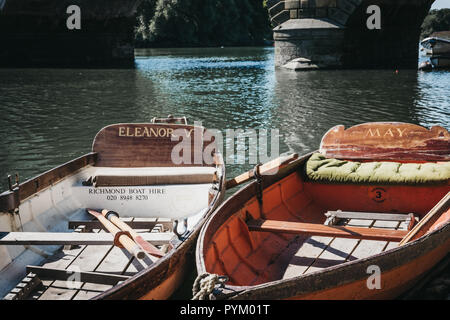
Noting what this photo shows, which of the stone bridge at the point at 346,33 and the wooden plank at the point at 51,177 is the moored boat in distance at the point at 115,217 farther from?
the stone bridge at the point at 346,33

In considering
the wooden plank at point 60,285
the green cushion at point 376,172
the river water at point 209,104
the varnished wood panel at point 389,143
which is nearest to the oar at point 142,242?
the wooden plank at point 60,285

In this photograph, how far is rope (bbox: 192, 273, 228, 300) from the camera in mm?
3461

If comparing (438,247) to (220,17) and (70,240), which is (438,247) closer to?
(70,240)

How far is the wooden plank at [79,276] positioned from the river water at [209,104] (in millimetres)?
5380

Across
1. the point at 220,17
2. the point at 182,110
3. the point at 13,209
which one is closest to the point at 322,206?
the point at 13,209

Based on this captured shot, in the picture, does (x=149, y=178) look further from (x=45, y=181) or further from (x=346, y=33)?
(x=346, y=33)

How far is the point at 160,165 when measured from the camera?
7141 millimetres

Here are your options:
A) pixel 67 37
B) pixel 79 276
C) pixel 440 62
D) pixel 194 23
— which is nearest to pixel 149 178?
pixel 79 276

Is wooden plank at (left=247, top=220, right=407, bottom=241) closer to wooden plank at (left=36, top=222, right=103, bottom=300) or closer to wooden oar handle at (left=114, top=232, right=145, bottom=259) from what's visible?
wooden oar handle at (left=114, top=232, right=145, bottom=259)

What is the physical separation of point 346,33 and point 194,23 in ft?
121

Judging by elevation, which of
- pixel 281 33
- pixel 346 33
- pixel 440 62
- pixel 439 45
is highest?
pixel 281 33

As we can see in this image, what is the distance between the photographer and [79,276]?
4.45 m

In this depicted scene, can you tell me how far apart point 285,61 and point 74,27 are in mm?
15391

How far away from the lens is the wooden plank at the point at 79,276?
4.38m
